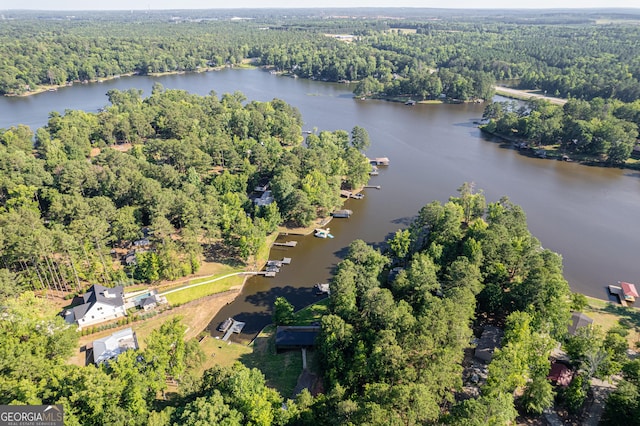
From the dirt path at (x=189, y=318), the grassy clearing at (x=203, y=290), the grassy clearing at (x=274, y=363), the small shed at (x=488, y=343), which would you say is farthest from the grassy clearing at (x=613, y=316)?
the grassy clearing at (x=203, y=290)

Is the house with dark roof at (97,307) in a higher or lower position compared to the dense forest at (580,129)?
lower

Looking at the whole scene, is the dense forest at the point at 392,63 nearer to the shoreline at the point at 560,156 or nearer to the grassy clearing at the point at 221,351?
the shoreline at the point at 560,156

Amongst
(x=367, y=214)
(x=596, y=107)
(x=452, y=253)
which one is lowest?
(x=367, y=214)

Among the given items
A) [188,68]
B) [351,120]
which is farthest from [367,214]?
[188,68]

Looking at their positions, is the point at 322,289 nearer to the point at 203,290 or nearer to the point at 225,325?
the point at 225,325

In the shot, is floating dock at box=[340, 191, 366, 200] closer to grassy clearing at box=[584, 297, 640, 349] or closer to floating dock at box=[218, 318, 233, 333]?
floating dock at box=[218, 318, 233, 333]

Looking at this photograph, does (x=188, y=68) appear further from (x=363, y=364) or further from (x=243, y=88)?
(x=363, y=364)

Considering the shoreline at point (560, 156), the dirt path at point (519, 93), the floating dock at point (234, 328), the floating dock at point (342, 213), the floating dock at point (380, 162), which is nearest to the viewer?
the floating dock at point (234, 328)
